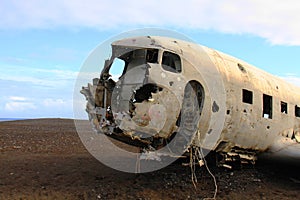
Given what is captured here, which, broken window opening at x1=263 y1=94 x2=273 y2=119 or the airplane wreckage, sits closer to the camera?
the airplane wreckage

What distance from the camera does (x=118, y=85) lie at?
29.2 feet

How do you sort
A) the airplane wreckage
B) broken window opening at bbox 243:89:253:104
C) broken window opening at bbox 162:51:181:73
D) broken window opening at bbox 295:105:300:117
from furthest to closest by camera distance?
1. broken window opening at bbox 295:105:300:117
2. broken window opening at bbox 243:89:253:104
3. broken window opening at bbox 162:51:181:73
4. the airplane wreckage

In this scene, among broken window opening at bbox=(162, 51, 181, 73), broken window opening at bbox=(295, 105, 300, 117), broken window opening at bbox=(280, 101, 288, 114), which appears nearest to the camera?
broken window opening at bbox=(162, 51, 181, 73)

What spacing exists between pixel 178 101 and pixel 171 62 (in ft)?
4.11

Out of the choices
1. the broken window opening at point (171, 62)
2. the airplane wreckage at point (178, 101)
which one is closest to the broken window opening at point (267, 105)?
the airplane wreckage at point (178, 101)

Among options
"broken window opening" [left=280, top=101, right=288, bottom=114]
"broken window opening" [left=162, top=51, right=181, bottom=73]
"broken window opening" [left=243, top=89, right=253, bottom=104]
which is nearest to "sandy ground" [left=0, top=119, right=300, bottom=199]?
"broken window opening" [left=280, top=101, right=288, bottom=114]

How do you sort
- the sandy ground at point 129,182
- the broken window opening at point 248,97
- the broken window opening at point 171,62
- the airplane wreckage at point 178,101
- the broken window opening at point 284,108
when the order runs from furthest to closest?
1. the broken window opening at point 284,108
2. the broken window opening at point 248,97
3. the sandy ground at point 129,182
4. the broken window opening at point 171,62
5. the airplane wreckage at point 178,101

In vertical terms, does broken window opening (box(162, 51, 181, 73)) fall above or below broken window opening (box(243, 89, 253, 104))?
above

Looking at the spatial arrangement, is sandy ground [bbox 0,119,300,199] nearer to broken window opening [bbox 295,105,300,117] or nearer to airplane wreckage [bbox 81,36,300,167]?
airplane wreckage [bbox 81,36,300,167]

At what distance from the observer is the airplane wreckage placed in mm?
8031

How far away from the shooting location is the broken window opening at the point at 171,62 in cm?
873

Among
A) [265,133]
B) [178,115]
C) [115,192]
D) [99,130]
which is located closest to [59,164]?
[115,192]

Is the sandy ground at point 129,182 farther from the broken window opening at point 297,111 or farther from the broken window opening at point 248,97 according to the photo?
the broken window opening at point 248,97

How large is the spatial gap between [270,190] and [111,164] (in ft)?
17.4
